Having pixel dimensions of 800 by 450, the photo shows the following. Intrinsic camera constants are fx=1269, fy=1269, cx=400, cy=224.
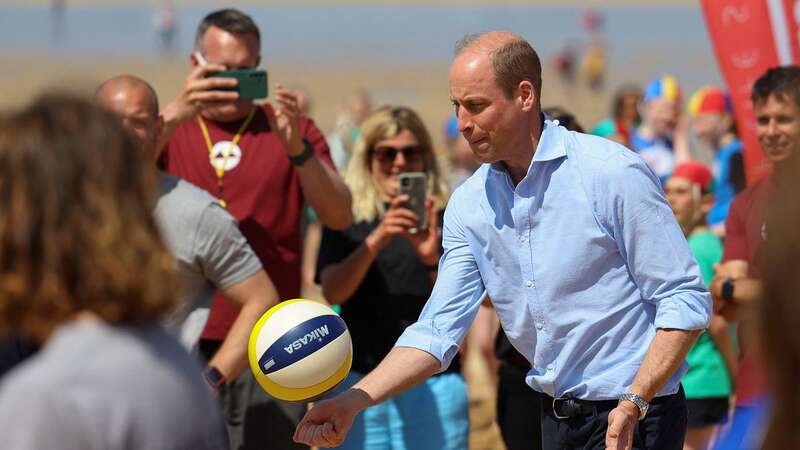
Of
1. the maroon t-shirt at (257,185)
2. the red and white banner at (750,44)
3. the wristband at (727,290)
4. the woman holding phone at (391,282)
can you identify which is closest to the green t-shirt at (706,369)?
the red and white banner at (750,44)

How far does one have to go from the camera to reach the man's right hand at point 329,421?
4.09 meters

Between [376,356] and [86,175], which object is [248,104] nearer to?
[376,356]

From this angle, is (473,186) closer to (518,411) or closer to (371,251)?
(371,251)

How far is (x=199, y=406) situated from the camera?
7.93 feet

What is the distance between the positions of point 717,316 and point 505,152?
2.73 metres

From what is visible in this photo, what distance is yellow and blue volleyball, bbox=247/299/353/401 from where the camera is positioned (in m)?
4.67

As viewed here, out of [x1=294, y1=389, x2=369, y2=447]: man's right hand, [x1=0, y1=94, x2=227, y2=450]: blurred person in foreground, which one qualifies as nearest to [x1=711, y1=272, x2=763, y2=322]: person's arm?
[x1=294, y1=389, x2=369, y2=447]: man's right hand

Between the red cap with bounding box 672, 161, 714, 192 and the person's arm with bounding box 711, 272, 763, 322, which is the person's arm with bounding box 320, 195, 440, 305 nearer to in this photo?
the person's arm with bounding box 711, 272, 763, 322

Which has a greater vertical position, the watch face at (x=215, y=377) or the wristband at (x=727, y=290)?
the watch face at (x=215, y=377)

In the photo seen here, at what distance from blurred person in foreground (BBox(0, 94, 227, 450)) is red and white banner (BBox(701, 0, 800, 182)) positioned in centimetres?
507

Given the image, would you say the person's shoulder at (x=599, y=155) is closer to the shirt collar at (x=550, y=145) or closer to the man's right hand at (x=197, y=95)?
the shirt collar at (x=550, y=145)

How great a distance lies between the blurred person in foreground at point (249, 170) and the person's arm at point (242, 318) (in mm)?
599

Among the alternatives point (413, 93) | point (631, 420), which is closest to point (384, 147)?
point (631, 420)

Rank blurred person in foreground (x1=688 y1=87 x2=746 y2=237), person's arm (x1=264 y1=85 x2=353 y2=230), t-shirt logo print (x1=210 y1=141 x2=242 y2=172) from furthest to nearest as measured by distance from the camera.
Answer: blurred person in foreground (x1=688 y1=87 x2=746 y2=237) < t-shirt logo print (x1=210 y1=141 x2=242 y2=172) < person's arm (x1=264 y1=85 x2=353 y2=230)
